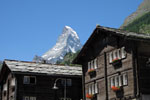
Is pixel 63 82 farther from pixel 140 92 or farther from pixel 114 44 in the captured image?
pixel 140 92

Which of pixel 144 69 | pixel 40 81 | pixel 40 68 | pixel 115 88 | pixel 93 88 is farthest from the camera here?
pixel 40 68

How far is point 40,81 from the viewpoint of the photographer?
174 feet

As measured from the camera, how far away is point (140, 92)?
35312 mm

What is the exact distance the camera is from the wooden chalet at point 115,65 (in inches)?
1423

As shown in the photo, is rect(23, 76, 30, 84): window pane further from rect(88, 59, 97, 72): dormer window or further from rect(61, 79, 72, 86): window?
rect(88, 59, 97, 72): dormer window

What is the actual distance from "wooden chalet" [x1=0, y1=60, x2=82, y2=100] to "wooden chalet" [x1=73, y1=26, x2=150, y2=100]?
19.5ft

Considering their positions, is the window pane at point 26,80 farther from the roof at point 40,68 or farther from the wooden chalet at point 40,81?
the roof at point 40,68

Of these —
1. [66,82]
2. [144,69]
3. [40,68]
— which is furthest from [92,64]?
[40,68]

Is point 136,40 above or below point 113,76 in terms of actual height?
above

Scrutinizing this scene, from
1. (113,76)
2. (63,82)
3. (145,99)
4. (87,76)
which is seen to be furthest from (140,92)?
(63,82)

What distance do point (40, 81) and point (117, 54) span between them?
57.0 feet

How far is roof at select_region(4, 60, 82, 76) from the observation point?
170ft

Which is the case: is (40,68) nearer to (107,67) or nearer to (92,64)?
(92,64)

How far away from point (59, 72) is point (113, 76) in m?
16.3
